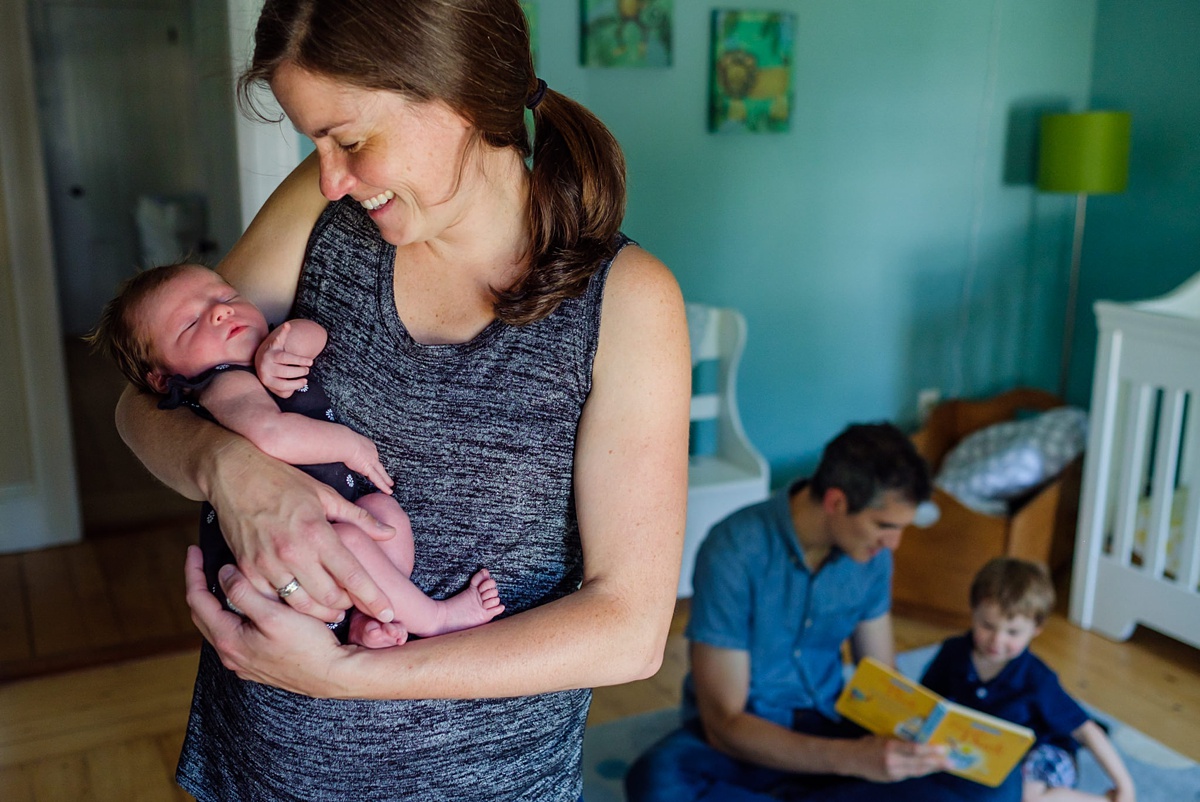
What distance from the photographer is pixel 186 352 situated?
105 cm

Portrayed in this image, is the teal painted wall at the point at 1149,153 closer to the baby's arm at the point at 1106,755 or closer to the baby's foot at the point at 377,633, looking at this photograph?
the baby's arm at the point at 1106,755

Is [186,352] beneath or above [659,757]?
above

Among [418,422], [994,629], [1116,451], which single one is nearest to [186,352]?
[418,422]

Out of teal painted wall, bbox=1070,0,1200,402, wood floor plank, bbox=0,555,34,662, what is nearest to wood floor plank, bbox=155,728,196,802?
wood floor plank, bbox=0,555,34,662

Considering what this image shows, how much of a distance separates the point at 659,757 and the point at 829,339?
79.8 inches

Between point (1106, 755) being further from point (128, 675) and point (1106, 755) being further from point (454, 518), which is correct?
point (128, 675)

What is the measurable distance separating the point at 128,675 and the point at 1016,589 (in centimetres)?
215

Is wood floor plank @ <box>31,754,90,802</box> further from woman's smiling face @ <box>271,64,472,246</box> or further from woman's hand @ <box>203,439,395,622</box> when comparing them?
woman's smiling face @ <box>271,64,472,246</box>

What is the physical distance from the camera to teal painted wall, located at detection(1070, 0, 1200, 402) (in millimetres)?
3406

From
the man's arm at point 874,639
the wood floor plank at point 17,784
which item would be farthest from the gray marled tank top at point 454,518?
the wood floor plank at point 17,784

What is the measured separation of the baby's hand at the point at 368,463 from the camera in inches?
35.9

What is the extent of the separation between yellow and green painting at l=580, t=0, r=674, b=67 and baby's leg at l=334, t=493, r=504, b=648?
2.29 m

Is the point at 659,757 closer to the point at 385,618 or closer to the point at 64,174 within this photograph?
the point at 385,618

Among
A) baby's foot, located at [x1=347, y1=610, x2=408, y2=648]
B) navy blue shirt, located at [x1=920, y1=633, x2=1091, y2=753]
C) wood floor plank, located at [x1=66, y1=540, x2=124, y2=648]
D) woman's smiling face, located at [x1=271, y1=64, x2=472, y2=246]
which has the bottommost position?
wood floor plank, located at [x1=66, y1=540, x2=124, y2=648]
